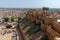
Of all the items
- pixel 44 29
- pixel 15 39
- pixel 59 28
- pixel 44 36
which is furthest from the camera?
pixel 15 39

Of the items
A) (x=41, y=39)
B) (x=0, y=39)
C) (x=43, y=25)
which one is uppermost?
(x=43, y=25)

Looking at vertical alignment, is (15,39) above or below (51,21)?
below

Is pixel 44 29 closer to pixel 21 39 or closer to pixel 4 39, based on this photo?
pixel 21 39

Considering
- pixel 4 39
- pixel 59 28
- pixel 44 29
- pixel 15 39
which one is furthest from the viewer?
pixel 4 39

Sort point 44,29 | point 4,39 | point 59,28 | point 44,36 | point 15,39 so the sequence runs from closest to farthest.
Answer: point 59,28 → point 44,36 → point 44,29 → point 15,39 → point 4,39

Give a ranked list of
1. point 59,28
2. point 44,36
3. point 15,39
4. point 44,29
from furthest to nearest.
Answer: point 15,39 → point 44,29 → point 44,36 → point 59,28

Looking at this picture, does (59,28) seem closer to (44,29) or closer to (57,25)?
(57,25)

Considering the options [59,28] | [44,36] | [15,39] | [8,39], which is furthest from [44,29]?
[8,39]

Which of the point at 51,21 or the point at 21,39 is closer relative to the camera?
the point at 51,21

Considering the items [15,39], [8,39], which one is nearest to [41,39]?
[15,39]
